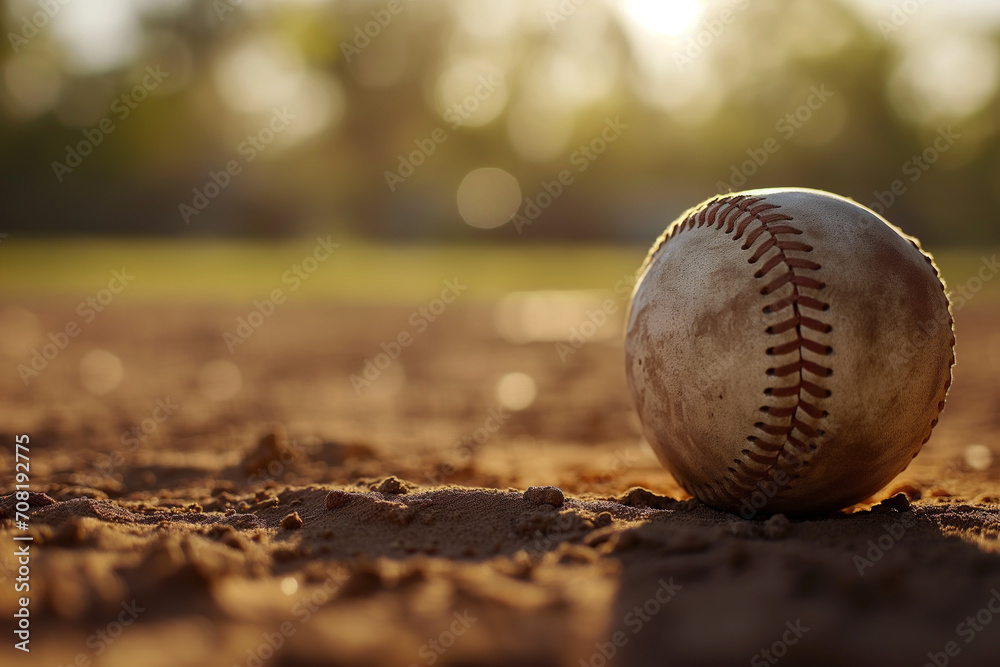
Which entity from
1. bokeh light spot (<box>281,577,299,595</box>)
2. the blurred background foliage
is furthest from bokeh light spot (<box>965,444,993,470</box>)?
the blurred background foliage

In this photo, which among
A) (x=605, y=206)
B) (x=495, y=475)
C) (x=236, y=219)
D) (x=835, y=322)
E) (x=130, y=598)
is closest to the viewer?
(x=130, y=598)

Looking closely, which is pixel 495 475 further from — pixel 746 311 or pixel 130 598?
pixel 130 598

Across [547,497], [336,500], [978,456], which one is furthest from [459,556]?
[978,456]

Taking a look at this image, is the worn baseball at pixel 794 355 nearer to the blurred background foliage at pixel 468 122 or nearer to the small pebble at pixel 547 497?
the small pebble at pixel 547 497

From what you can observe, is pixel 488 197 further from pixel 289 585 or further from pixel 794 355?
pixel 289 585

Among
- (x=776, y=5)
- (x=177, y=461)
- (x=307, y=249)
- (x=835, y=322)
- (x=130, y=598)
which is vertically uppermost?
(x=776, y=5)

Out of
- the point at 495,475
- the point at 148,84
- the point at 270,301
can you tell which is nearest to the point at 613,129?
the point at 148,84
